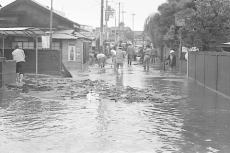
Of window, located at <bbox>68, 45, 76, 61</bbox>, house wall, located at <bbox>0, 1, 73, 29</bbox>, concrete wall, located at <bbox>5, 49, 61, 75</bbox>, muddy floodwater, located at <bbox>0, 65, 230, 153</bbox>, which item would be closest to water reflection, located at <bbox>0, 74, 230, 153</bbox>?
muddy floodwater, located at <bbox>0, 65, 230, 153</bbox>

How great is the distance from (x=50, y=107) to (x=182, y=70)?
757 inches

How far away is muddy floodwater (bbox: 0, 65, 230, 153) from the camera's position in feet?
26.3

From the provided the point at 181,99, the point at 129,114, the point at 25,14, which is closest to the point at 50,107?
the point at 129,114

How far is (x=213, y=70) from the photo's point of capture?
1822 centimetres

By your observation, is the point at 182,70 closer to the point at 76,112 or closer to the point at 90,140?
the point at 76,112

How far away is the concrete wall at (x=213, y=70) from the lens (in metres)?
16.1

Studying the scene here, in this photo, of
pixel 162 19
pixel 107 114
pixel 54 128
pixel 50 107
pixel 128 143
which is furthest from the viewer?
pixel 162 19

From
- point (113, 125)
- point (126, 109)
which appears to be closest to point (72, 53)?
point (126, 109)

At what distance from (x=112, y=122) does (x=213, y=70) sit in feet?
28.7

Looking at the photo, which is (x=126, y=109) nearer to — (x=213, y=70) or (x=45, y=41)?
(x=213, y=70)

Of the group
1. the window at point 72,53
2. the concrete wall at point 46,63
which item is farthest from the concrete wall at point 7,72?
the window at point 72,53

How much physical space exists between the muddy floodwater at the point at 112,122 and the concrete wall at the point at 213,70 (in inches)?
27.1

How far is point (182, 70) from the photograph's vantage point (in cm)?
3103

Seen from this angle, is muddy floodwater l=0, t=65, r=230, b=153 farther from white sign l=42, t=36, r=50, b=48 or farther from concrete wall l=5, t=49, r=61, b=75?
white sign l=42, t=36, r=50, b=48
